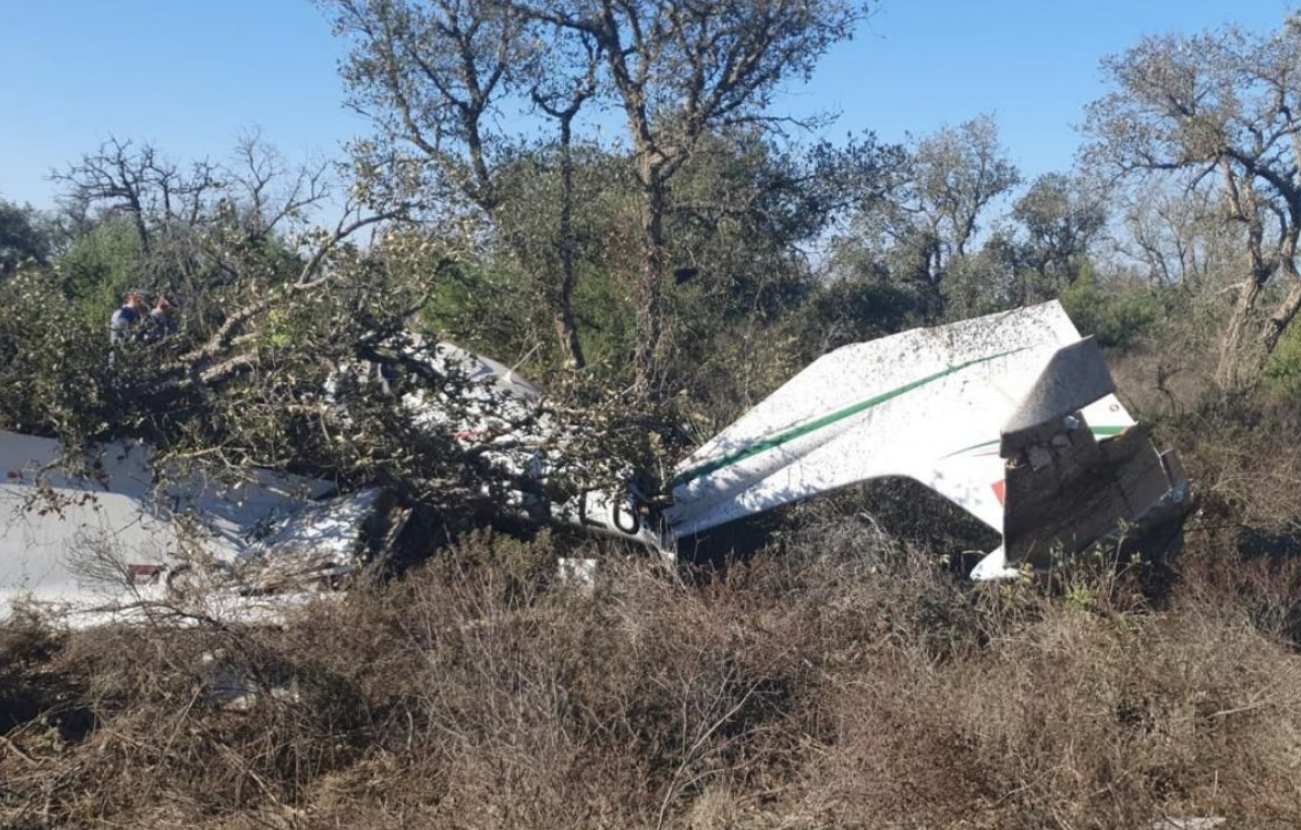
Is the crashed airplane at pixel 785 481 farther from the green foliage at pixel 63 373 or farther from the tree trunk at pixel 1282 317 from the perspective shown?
the tree trunk at pixel 1282 317

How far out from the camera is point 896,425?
303 inches

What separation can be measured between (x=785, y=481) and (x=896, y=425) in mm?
751

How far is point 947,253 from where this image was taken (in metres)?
21.1

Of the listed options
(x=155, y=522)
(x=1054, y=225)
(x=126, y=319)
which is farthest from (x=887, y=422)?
(x=1054, y=225)

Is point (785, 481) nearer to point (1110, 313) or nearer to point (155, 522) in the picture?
point (155, 522)

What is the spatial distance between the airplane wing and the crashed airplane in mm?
10

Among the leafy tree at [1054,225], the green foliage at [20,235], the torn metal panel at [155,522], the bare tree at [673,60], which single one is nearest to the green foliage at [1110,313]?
the leafy tree at [1054,225]

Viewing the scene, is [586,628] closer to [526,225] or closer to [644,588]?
[644,588]

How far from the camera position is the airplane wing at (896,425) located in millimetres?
7254

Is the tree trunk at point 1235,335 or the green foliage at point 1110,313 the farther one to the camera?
the green foliage at point 1110,313

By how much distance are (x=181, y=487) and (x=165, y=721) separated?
236 centimetres

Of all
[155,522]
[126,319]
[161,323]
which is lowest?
[155,522]

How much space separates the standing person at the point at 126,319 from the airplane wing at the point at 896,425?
139 inches

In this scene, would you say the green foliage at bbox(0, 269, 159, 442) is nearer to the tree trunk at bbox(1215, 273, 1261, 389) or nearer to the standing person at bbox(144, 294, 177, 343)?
the standing person at bbox(144, 294, 177, 343)
